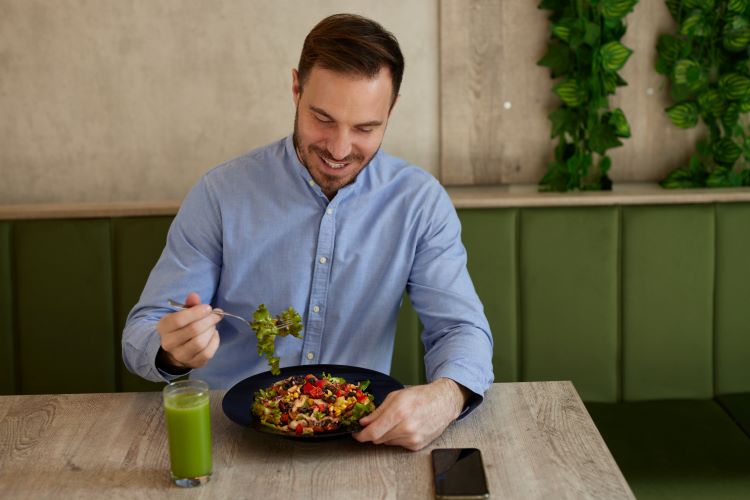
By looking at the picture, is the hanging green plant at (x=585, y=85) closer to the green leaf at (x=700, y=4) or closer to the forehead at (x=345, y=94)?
the green leaf at (x=700, y=4)

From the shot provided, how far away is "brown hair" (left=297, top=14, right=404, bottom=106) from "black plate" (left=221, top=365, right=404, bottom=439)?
574 mm

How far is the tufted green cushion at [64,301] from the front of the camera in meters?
2.32

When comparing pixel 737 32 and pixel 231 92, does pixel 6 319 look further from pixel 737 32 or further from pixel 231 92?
pixel 737 32

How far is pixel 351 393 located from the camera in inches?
56.0

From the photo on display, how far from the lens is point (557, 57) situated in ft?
8.11

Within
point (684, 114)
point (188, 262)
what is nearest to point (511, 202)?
point (684, 114)

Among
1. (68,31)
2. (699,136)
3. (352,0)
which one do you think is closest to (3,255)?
(68,31)

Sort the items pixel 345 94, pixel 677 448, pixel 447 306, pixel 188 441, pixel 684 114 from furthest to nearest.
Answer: pixel 684 114
pixel 677 448
pixel 447 306
pixel 345 94
pixel 188 441

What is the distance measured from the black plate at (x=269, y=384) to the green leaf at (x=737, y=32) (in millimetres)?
1607

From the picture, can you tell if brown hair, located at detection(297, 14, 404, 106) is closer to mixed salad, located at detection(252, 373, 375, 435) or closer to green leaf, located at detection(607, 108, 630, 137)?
mixed salad, located at detection(252, 373, 375, 435)

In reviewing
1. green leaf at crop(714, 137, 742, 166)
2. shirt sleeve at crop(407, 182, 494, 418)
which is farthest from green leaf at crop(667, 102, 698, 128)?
shirt sleeve at crop(407, 182, 494, 418)

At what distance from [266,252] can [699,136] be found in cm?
148

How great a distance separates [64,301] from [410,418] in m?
1.38

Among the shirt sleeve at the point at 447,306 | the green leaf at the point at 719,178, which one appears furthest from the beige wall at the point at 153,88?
the green leaf at the point at 719,178
